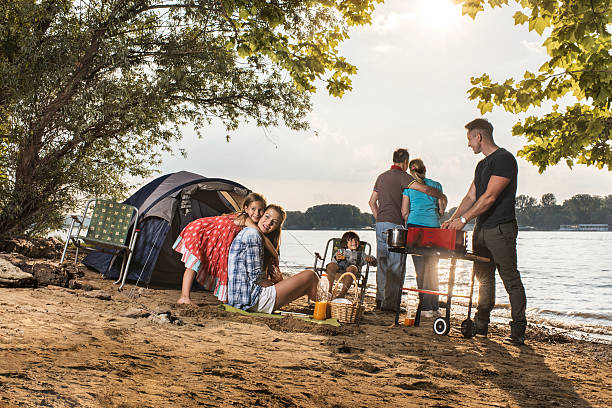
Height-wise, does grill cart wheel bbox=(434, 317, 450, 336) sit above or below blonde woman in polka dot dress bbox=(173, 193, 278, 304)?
below

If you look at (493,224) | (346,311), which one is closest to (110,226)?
(346,311)

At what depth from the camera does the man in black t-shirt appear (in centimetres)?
503

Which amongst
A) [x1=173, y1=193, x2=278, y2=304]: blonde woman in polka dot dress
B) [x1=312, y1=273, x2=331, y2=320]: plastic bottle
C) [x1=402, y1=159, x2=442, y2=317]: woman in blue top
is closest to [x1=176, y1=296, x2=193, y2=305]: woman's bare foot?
[x1=173, y1=193, x2=278, y2=304]: blonde woman in polka dot dress

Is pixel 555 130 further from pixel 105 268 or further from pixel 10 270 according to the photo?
pixel 10 270

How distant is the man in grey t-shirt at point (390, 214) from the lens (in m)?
6.78

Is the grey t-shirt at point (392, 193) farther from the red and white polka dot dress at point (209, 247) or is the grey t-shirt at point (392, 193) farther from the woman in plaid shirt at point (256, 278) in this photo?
the red and white polka dot dress at point (209, 247)

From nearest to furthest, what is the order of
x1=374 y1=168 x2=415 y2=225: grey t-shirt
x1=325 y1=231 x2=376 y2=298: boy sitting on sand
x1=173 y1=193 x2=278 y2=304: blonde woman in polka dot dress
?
x1=173 y1=193 x2=278 y2=304: blonde woman in polka dot dress
x1=374 y1=168 x2=415 y2=225: grey t-shirt
x1=325 y1=231 x2=376 y2=298: boy sitting on sand

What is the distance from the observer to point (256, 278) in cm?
539

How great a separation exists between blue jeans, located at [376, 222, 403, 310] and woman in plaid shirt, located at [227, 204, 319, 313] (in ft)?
4.97

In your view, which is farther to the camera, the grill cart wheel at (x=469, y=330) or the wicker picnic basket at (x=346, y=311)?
the wicker picnic basket at (x=346, y=311)

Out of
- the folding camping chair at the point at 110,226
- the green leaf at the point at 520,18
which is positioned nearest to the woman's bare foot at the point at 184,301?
the folding camping chair at the point at 110,226

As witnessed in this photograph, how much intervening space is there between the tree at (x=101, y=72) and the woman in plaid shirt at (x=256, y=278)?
2.98 m

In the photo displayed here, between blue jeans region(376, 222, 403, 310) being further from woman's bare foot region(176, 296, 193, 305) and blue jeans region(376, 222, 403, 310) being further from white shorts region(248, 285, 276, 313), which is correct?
woman's bare foot region(176, 296, 193, 305)

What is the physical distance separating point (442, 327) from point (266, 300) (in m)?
1.94
